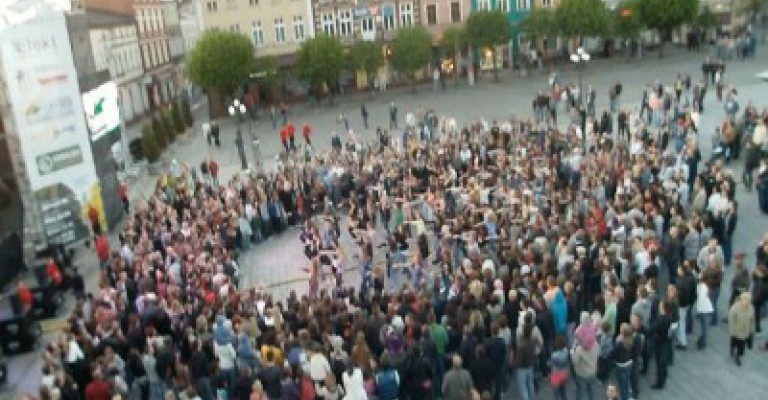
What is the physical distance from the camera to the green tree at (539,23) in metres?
54.5

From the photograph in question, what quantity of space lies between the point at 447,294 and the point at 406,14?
45.1 metres

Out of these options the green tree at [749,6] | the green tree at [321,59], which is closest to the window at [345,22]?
the green tree at [321,59]

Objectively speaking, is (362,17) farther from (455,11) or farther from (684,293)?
(684,293)

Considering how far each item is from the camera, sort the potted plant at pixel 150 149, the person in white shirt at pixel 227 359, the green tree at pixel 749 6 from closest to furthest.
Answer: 1. the person in white shirt at pixel 227 359
2. the potted plant at pixel 150 149
3. the green tree at pixel 749 6

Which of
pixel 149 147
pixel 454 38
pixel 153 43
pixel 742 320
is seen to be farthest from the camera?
pixel 153 43

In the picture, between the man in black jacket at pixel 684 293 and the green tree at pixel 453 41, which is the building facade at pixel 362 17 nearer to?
the green tree at pixel 453 41

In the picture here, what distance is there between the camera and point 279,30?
55.2 metres

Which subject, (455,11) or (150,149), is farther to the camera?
(455,11)

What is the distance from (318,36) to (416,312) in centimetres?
3975

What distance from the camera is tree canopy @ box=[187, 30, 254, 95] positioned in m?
49.0

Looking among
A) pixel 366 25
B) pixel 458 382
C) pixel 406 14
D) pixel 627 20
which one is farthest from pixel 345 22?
pixel 458 382

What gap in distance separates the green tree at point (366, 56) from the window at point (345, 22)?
4.03 m

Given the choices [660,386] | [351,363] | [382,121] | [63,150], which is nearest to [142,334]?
[351,363]

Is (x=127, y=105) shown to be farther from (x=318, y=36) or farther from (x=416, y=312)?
(x=416, y=312)
